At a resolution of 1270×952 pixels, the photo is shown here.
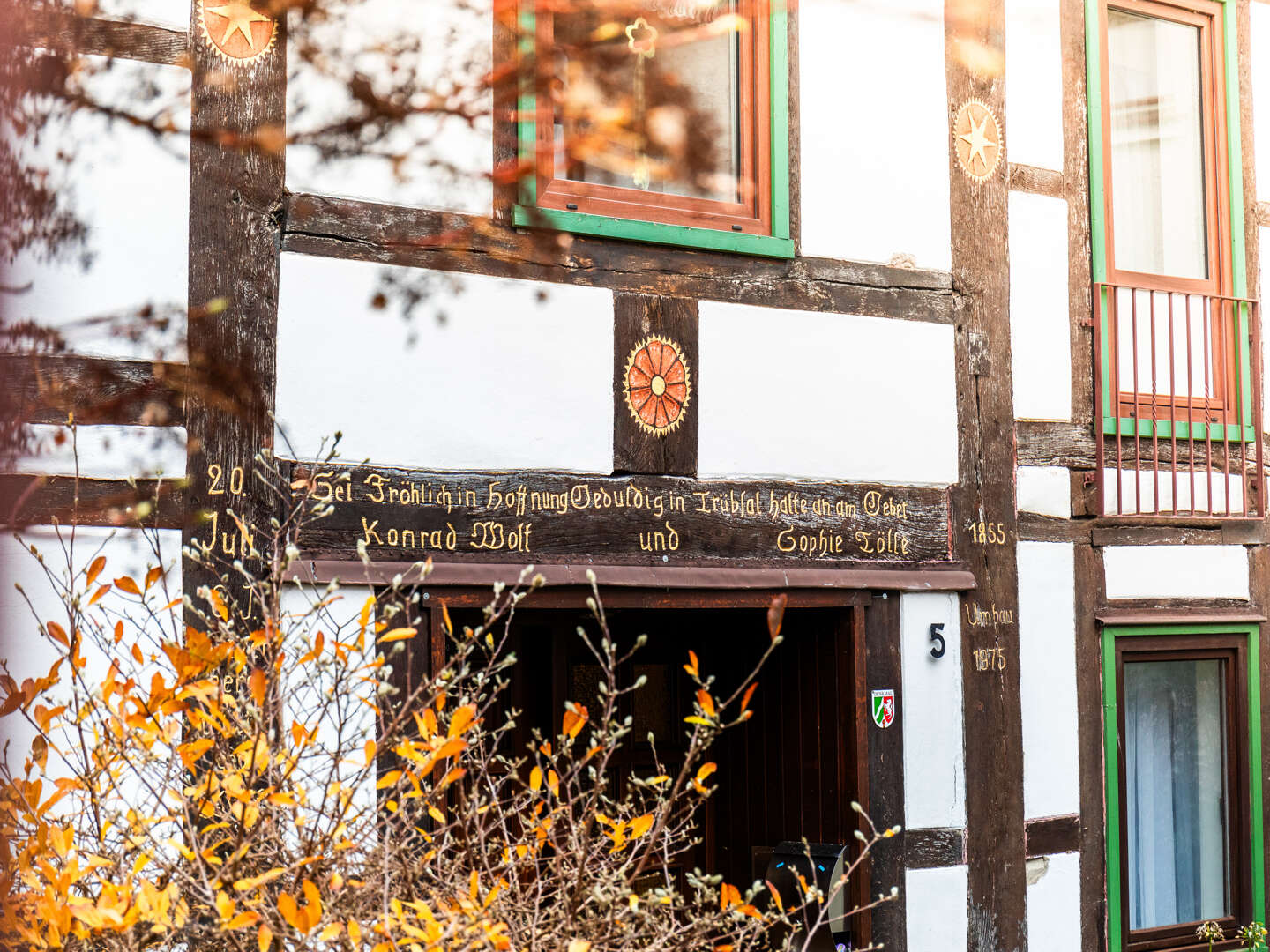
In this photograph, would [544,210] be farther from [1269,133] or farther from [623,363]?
[1269,133]

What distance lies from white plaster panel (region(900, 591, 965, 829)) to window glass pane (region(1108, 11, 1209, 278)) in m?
1.91

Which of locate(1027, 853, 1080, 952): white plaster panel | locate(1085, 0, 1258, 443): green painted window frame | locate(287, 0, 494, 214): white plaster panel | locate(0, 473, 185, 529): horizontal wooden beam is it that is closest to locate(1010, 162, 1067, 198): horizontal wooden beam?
locate(1085, 0, 1258, 443): green painted window frame

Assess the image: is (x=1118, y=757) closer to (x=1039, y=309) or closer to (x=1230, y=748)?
(x=1230, y=748)

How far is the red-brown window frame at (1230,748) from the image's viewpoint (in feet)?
20.5

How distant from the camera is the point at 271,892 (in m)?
2.91

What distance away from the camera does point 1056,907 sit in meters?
5.93

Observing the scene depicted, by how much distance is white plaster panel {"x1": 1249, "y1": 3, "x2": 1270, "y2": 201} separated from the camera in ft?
22.1

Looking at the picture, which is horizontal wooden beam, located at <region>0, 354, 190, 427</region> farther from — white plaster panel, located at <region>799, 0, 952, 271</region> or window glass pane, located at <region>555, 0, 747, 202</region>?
white plaster panel, located at <region>799, 0, 952, 271</region>

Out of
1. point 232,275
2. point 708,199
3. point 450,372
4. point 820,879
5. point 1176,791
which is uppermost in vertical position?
point 708,199

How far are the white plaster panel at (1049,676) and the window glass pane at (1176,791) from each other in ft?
1.46

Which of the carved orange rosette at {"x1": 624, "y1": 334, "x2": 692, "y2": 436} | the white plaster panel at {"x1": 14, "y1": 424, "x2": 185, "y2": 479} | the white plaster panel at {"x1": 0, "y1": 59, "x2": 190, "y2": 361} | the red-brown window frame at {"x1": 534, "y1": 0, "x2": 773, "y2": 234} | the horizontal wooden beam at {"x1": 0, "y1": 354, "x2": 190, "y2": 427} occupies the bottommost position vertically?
the white plaster panel at {"x1": 14, "y1": 424, "x2": 185, "y2": 479}

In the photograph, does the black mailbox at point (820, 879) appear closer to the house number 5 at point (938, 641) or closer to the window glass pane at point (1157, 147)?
the house number 5 at point (938, 641)

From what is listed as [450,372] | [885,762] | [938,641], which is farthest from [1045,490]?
[450,372]

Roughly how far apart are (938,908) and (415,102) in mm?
3471
